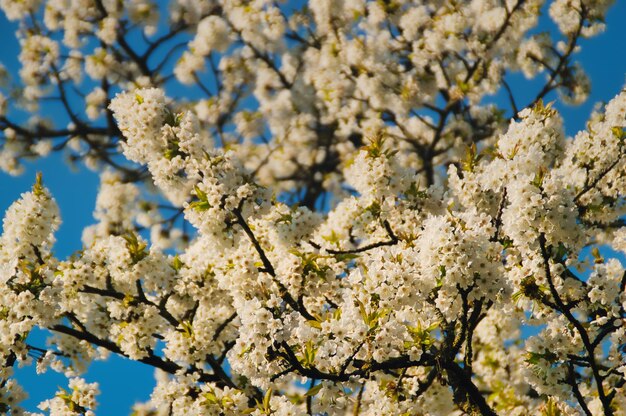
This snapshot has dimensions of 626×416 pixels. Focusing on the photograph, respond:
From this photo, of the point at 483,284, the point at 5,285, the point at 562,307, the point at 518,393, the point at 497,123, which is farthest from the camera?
the point at 497,123

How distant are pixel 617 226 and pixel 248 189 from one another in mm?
6696

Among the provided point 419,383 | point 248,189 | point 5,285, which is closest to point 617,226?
point 419,383

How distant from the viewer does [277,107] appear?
19547 mm

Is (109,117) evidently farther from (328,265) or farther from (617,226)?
(617,226)

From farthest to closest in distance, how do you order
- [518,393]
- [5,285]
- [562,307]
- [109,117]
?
[109,117], [518,393], [5,285], [562,307]

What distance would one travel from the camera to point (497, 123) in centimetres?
1499

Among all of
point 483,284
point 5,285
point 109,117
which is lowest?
point 483,284

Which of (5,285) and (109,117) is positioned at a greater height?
(109,117)

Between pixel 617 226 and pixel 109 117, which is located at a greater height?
pixel 109 117

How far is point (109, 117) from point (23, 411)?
457 inches

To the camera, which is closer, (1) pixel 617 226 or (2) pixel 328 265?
(2) pixel 328 265

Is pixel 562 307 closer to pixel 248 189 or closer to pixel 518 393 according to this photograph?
pixel 248 189

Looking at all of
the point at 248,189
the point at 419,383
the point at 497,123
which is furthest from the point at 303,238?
the point at 497,123

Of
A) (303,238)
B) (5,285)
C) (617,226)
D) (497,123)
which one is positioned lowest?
(5,285)
